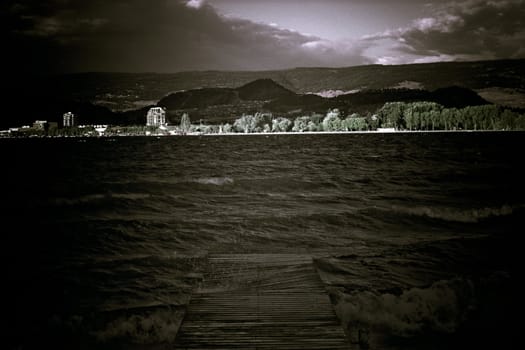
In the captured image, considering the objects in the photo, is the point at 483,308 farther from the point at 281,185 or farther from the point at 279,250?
the point at 281,185

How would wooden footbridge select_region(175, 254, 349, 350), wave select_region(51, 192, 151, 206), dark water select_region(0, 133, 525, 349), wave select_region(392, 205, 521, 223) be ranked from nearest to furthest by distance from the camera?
wooden footbridge select_region(175, 254, 349, 350)
dark water select_region(0, 133, 525, 349)
wave select_region(392, 205, 521, 223)
wave select_region(51, 192, 151, 206)

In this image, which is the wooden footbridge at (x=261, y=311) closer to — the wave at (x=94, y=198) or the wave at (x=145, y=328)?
the wave at (x=145, y=328)

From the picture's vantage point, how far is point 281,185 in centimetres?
3806

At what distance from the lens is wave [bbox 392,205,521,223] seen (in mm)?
21900

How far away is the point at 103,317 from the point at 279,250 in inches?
283

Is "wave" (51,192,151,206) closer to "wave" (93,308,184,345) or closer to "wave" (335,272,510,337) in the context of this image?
"wave" (93,308,184,345)

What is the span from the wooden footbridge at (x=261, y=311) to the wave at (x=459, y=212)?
1475cm

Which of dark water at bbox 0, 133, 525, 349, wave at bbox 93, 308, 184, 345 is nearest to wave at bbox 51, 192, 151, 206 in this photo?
dark water at bbox 0, 133, 525, 349

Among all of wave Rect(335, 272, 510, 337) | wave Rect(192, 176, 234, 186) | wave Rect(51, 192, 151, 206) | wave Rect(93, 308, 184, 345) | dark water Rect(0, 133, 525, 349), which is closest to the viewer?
wave Rect(93, 308, 184, 345)

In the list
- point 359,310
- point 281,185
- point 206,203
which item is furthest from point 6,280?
point 281,185

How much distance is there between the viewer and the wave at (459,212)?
2190cm

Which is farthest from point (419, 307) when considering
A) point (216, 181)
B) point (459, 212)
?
point (216, 181)

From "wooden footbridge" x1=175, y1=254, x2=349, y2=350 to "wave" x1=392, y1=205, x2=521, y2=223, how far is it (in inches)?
581

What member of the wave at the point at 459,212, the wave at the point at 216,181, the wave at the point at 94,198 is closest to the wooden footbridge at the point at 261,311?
the wave at the point at 459,212
